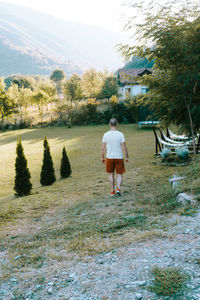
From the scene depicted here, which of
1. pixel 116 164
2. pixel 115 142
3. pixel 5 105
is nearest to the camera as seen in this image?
pixel 115 142

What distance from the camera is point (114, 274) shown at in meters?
3.02

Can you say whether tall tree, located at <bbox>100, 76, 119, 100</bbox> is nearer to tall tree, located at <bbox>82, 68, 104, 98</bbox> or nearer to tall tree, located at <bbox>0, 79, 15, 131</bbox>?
tall tree, located at <bbox>82, 68, 104, 98</bbox>

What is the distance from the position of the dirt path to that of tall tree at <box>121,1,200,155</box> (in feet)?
17.8

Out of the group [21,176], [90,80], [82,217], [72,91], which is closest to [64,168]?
[21,176]

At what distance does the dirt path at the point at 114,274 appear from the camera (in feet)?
8.88

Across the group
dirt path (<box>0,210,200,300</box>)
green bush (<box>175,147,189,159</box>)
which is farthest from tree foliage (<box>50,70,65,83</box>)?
dirt path (<box>0,210,200,300</box>)

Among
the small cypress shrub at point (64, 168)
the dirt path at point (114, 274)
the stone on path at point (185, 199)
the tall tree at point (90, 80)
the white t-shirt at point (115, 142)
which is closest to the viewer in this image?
the dirt path at point (114, 274)

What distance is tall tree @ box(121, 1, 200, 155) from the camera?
25.5ft

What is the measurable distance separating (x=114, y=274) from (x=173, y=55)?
6.63 m

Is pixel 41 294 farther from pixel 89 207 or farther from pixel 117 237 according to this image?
pixel 89 207

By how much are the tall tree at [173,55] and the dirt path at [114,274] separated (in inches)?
214

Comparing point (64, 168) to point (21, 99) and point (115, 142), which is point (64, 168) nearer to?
point (115, 142)

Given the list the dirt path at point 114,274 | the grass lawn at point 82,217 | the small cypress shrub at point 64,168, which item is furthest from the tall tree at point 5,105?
the dirt path at point 114,274

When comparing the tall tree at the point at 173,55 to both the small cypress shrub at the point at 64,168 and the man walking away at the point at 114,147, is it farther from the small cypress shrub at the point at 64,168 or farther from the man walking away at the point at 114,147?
the small cypress shrub at the point at 64,168
